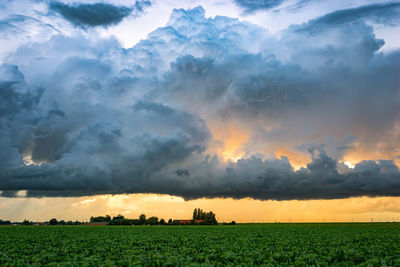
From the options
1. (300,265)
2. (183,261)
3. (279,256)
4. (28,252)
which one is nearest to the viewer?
(300,265)

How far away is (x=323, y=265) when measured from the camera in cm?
1944

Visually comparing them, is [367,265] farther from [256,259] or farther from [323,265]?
[256,259]

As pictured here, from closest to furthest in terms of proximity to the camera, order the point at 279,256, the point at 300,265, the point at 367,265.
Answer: the point at 367,265
the point at 300,265
the point at 279,256

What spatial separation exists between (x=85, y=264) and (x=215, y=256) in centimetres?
1006

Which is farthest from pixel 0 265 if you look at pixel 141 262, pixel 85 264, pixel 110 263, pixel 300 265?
pixel 300 265

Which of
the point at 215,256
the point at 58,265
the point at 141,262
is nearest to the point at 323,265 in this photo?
the point at 215,256

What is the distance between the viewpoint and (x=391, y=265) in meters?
20.1

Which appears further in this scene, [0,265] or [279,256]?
[279,256]

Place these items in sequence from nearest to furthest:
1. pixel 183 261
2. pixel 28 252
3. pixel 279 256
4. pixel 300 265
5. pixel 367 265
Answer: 1. pixel 367 265
2. pixel 300 265
3. pixel 183 261
4. pixel 279 256
5. pixel 28 252

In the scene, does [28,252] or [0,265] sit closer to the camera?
[0,265]

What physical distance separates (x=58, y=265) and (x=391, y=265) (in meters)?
21.1

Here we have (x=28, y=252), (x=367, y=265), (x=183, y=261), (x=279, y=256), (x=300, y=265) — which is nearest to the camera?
(x=367, y=265)

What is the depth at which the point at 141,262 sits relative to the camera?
20.6m

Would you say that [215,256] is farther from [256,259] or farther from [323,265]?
[323,265]
